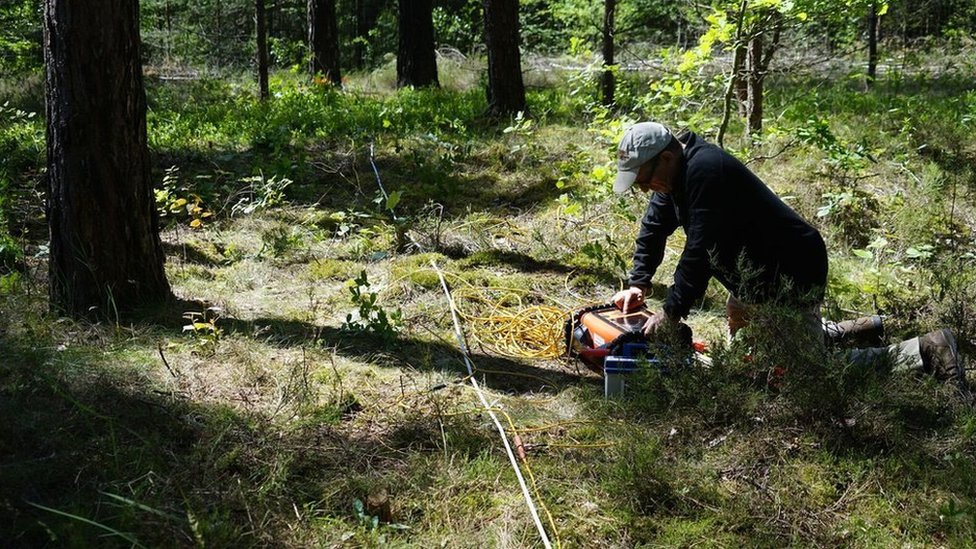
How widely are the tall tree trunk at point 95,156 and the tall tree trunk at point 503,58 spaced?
6.06 meters

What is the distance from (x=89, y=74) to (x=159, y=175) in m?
3.89

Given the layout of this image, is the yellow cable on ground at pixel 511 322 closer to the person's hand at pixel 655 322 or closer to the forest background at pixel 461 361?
the forest background at pixel 461 361

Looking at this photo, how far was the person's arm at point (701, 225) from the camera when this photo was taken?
4.10m

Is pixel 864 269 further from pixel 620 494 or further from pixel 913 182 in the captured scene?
pixel 620 494

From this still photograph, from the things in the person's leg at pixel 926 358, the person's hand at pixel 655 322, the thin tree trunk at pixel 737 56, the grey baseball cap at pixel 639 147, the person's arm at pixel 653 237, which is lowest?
the person's leg at pixel 926 358

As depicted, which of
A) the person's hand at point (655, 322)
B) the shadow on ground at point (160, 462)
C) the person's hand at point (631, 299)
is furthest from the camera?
the person's hand at point (631, 299)

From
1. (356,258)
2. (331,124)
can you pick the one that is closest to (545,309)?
(356,258)

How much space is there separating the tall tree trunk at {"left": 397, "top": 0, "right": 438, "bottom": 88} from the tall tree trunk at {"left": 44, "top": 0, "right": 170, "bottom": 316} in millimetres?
8994

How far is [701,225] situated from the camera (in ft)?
13.6

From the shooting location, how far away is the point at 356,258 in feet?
22.1

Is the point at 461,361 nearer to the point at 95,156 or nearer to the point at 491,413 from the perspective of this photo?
the point at 491,413

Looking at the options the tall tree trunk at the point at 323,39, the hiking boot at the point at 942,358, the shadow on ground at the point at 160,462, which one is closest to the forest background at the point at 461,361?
the shadow on ground at the point at 160,462

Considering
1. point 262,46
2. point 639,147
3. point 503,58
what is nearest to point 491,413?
point 639,147

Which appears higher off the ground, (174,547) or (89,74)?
(89,74)
